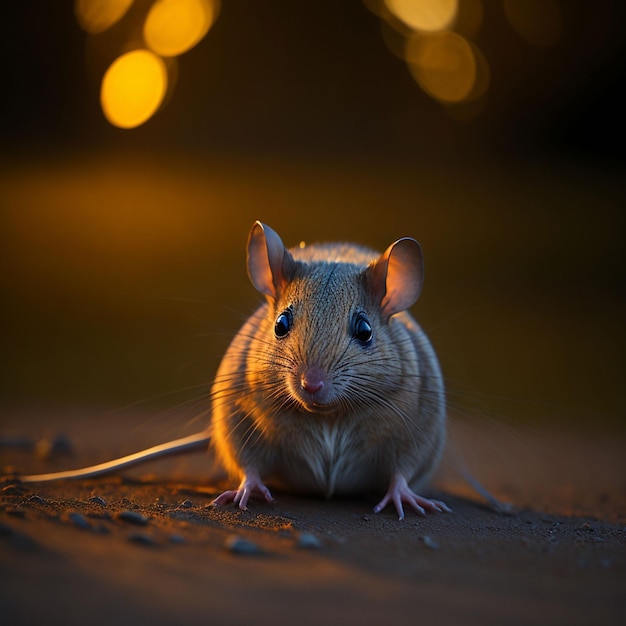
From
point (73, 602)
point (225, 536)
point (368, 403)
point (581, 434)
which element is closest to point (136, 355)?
point (581, 434)

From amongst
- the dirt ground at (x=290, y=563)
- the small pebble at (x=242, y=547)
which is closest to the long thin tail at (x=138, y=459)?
the dirt ground at (x=290, y=563)

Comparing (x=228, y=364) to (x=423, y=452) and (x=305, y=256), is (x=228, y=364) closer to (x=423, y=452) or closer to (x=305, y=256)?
(x=305, y=256)

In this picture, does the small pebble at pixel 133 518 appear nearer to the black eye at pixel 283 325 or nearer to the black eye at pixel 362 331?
the black eye at pixel 283 325

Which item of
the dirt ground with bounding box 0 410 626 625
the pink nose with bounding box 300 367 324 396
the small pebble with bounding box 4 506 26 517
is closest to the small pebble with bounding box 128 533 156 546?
the dirt ground with bounding box 0 410 626 625

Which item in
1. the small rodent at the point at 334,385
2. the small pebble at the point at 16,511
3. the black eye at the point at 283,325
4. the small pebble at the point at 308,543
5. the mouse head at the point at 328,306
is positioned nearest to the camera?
the small pebble at the point at 308,543

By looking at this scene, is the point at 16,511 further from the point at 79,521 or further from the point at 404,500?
the point at 404,500

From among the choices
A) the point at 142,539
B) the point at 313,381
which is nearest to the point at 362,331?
the point at 313,381
